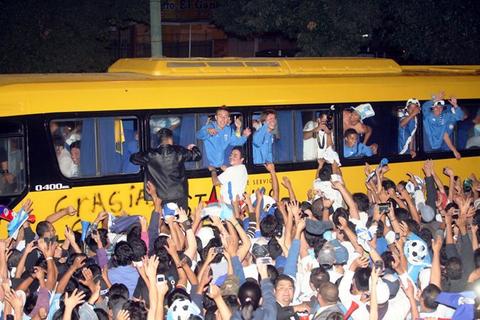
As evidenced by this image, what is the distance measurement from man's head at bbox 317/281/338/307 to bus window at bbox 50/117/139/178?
5218 millimetres

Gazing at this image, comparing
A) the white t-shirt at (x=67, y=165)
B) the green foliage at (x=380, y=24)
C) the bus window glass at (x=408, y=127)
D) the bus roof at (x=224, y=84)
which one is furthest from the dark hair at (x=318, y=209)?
the green foliage at (x=380, y=24)

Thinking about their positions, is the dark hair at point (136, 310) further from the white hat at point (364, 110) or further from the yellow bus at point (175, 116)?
the white hat at point (364, 110)

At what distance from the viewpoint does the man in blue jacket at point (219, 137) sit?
11.9 meters

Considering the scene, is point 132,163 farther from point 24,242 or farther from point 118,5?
point 118,5

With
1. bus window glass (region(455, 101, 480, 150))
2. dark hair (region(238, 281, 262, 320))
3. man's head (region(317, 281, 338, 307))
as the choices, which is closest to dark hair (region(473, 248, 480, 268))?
man's head (region(317, 281, 338, 307))

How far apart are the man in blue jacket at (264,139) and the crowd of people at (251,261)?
1.32 metres

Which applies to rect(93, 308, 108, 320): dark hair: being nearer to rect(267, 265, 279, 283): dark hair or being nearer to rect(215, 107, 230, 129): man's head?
rect(267, 265, 279, 283): dark hair

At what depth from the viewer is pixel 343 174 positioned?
42.5 feet

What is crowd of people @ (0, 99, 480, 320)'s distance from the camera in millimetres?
6848

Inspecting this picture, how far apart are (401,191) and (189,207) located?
2992mm

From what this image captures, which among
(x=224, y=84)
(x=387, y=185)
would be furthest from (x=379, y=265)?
(x=224, y=84)

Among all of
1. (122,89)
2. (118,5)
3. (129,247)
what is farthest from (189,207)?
(118,5)

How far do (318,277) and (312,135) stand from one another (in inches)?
227

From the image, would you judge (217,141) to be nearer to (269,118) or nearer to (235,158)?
(235,158)
